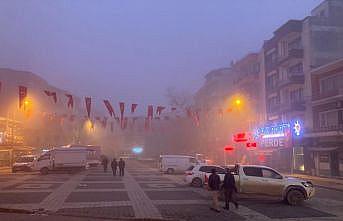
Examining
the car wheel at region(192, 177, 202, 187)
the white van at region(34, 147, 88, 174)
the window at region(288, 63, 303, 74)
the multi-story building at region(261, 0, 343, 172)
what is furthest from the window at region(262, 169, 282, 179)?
the window at region(288, 63, 303, 74)

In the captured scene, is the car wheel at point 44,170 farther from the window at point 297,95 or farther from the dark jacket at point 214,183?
the dark jacket at point 214,183

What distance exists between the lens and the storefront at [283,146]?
49.4 m

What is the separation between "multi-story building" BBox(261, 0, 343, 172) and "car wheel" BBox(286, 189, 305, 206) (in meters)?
27.8

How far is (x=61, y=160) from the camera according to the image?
161 ft

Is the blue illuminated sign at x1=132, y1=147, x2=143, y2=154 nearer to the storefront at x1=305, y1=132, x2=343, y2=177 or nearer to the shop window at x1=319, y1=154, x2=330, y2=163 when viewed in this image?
the storefront at x1=305, y1=132, x2=343, y2=177

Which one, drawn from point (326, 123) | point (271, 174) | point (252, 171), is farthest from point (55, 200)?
point (326, 123)

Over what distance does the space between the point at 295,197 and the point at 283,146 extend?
30388 mm

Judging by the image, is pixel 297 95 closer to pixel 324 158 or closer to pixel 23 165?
pixel 324 158

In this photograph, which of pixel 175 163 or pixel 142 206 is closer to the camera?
pixel 142 206

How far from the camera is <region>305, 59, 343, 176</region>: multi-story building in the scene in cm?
4162

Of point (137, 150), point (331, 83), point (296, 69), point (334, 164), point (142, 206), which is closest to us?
point (142, 206)

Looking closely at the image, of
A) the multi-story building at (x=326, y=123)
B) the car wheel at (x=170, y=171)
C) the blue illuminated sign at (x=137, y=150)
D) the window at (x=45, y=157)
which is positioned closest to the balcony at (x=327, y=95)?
the multi-story building at (x=326, y=123)

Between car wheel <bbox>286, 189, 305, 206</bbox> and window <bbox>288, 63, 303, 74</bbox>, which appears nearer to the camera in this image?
car wheel <bbox>286, 189, 305, 206</bbox>

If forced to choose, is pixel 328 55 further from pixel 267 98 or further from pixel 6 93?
pixel 6 93
